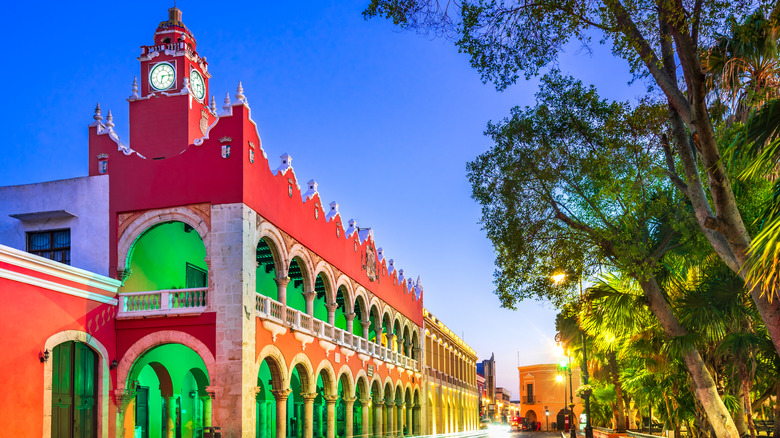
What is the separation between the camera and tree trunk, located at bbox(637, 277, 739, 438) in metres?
13.6

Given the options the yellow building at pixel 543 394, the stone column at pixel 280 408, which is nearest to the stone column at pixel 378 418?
the stone column at pixel 280 408

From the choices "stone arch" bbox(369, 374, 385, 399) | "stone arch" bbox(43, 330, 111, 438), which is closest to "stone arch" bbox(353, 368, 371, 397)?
"stone arch" bbox(369, 374, 385, 399)

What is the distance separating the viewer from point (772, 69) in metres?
9.58

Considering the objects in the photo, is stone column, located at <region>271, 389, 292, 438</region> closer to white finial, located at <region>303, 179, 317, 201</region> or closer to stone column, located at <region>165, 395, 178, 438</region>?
stone column, located at <region>165, 395, 178, 438</region>

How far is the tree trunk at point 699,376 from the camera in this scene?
13.6 m

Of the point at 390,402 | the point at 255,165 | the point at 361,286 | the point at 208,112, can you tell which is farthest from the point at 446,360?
the point at 255,165

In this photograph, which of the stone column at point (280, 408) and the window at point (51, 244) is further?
the stone column at point (280, 408)

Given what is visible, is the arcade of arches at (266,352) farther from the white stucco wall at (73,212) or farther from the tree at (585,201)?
the tree at (585,201)

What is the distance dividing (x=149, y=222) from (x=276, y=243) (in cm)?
362

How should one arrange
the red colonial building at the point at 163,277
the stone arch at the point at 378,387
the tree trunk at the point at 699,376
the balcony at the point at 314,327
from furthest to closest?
the stone arch at the point at 378,387
the balcony at the point at 314,327
the red colonial building at the point at 163,277
the tree trunk at the point at 699,376

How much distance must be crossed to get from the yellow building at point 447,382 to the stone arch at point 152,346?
26.2 metres

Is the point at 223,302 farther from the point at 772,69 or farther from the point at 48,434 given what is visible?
the point at 772,69

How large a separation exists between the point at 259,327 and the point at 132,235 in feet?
14.0

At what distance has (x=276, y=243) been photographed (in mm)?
21703
